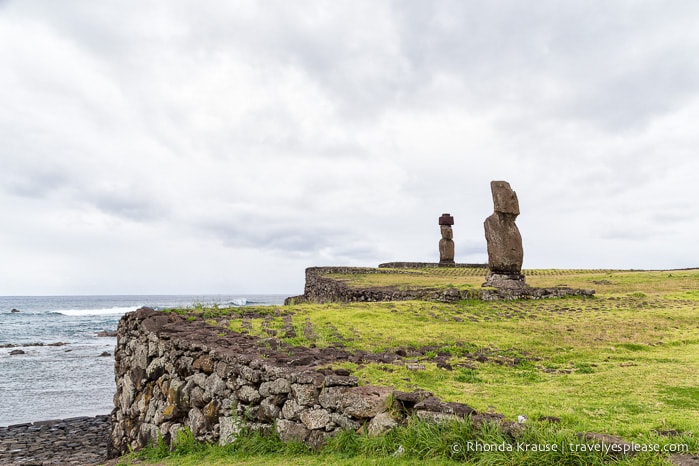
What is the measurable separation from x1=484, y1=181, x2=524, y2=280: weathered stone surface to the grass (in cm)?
295

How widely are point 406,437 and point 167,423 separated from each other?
241 inches

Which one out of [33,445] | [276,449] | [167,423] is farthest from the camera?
[33,445]

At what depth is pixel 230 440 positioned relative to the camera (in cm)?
862

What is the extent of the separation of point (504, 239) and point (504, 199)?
6.09 ft

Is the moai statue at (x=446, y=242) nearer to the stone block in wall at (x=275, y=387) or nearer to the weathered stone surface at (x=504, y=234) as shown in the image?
the weathered stone surface at (x=504, y=234)

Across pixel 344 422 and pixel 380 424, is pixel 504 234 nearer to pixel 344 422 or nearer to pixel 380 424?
pixel 344 422

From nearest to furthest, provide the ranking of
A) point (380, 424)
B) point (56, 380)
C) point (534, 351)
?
point (380, 424) → point (534, 351) → point (56, 380)

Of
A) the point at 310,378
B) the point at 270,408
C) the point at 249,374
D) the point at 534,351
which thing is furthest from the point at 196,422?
the point at 534,351

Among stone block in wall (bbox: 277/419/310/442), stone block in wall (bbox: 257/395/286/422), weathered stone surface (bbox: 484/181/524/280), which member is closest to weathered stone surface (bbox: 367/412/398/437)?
stone block in wall (bbox: 277/419/310/442)

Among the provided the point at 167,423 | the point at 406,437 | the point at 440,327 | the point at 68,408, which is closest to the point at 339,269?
the point at 68,408

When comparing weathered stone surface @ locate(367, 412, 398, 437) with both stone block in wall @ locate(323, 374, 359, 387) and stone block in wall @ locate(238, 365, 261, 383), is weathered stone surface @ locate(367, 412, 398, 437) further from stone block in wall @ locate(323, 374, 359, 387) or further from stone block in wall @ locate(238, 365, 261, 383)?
stone block in wall @ locate(238, 365, 261, 383)

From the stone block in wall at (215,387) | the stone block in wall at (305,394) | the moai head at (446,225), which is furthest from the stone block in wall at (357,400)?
the moai head at (446,225)

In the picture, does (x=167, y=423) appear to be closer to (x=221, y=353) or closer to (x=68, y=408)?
(x=221, y=353)

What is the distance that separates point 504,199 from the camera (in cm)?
2261
